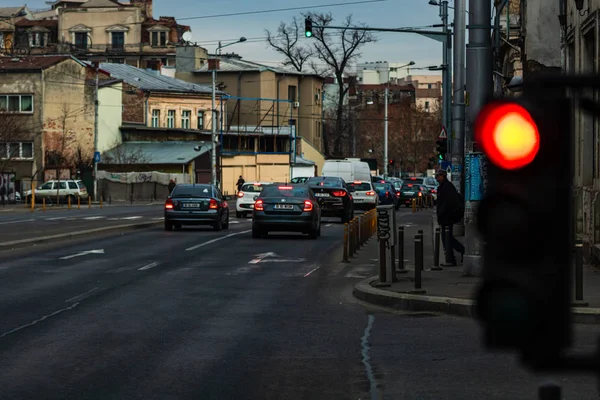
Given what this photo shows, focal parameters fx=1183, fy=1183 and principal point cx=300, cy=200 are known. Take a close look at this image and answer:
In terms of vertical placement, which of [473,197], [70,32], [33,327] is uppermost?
[70,32]

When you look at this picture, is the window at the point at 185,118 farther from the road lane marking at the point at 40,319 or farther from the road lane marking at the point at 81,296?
the road lane marking at the point at 40,319

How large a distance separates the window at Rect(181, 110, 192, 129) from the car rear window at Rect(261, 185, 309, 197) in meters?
60.4

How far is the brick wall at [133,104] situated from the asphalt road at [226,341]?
6642 centimetres

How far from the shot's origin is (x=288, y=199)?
104ft

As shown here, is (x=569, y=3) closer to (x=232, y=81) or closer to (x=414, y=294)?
(x=414, y=294)

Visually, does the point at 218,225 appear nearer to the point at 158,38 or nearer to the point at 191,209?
the point at 191,209

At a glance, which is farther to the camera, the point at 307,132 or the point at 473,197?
the point at 307,132

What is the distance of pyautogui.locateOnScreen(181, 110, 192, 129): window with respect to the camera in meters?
92.4

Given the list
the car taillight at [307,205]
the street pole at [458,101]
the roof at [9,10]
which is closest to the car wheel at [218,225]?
the car taillight at [307,205]

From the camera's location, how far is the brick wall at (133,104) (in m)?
86.8

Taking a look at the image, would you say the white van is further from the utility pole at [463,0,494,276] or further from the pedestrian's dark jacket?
the utility pole at [463,0,494,276]

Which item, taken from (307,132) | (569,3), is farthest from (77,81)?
(569,3)

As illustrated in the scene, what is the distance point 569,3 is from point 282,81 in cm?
8521

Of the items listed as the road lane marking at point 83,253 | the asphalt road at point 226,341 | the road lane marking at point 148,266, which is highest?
the road lane marking at point 83,253
